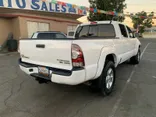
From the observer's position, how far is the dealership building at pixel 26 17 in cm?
1371

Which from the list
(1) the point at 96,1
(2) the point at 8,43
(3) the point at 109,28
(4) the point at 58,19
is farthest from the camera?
(1) the point at 96,1

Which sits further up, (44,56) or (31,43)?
(31,43)

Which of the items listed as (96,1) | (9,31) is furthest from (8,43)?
(96,1)

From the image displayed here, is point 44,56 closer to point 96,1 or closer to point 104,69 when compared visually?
point 104,69

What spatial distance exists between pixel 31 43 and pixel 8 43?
11595mm

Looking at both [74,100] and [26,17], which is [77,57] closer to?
[74,100]

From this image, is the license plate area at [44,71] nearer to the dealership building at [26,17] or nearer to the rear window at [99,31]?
the rear window at [99,31]

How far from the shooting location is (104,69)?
3801 mm

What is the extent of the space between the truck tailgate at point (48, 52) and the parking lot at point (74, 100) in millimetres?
954

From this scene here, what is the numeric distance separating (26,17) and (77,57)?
13305 millimetres

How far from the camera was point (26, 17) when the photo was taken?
48.2 ft

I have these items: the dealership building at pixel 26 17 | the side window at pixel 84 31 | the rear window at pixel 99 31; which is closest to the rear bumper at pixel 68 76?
the rear window at pixel 99 31

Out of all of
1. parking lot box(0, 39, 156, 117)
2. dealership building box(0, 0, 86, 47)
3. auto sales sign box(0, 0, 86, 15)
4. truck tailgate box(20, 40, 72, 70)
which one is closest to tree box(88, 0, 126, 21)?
auto sales sign box(0, 0, 86, 15)

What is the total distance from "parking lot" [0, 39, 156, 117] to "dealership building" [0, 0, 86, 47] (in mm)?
10217
